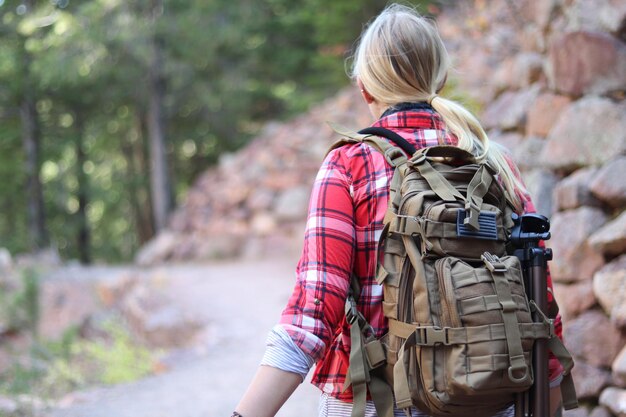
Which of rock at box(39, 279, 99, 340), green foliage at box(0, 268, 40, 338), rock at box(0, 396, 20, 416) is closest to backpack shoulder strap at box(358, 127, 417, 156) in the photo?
rock at box(0, 396, 20, 416)

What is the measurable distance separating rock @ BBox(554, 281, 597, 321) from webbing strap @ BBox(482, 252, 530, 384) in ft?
7.57

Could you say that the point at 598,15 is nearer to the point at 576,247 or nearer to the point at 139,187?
the point at 576,247

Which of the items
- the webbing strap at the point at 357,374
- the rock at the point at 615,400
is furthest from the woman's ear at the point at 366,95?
the rock at the point at 615,400

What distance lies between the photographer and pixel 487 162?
1.69 metres

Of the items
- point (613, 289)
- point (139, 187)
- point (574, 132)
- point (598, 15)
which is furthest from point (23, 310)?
point (139, 187)

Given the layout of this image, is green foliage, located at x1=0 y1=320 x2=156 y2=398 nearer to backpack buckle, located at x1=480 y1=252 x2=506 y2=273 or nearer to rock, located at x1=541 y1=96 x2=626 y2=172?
rock, located at x1=541 y1=96 x2=626 y2=172

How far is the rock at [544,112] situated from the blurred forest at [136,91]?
8538 mm

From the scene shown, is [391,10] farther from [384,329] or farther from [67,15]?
[67,15]

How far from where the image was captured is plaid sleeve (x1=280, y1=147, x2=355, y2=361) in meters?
1.61

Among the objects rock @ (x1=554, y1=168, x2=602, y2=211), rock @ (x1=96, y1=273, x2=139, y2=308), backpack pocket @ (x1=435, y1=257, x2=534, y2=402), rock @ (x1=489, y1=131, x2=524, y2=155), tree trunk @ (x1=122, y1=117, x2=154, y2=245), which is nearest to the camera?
backpack pocket @ (x1=435, y1=257, x2=534, y2=402)

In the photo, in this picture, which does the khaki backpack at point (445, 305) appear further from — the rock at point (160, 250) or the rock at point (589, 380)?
the rock at point (160, 250)

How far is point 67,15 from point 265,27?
5.25 meters

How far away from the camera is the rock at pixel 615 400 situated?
9.99 ft

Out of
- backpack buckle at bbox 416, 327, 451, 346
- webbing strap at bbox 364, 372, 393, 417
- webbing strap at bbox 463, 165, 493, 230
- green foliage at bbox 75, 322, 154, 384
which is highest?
webbing strap at bbox 463, 165, 493, 230
